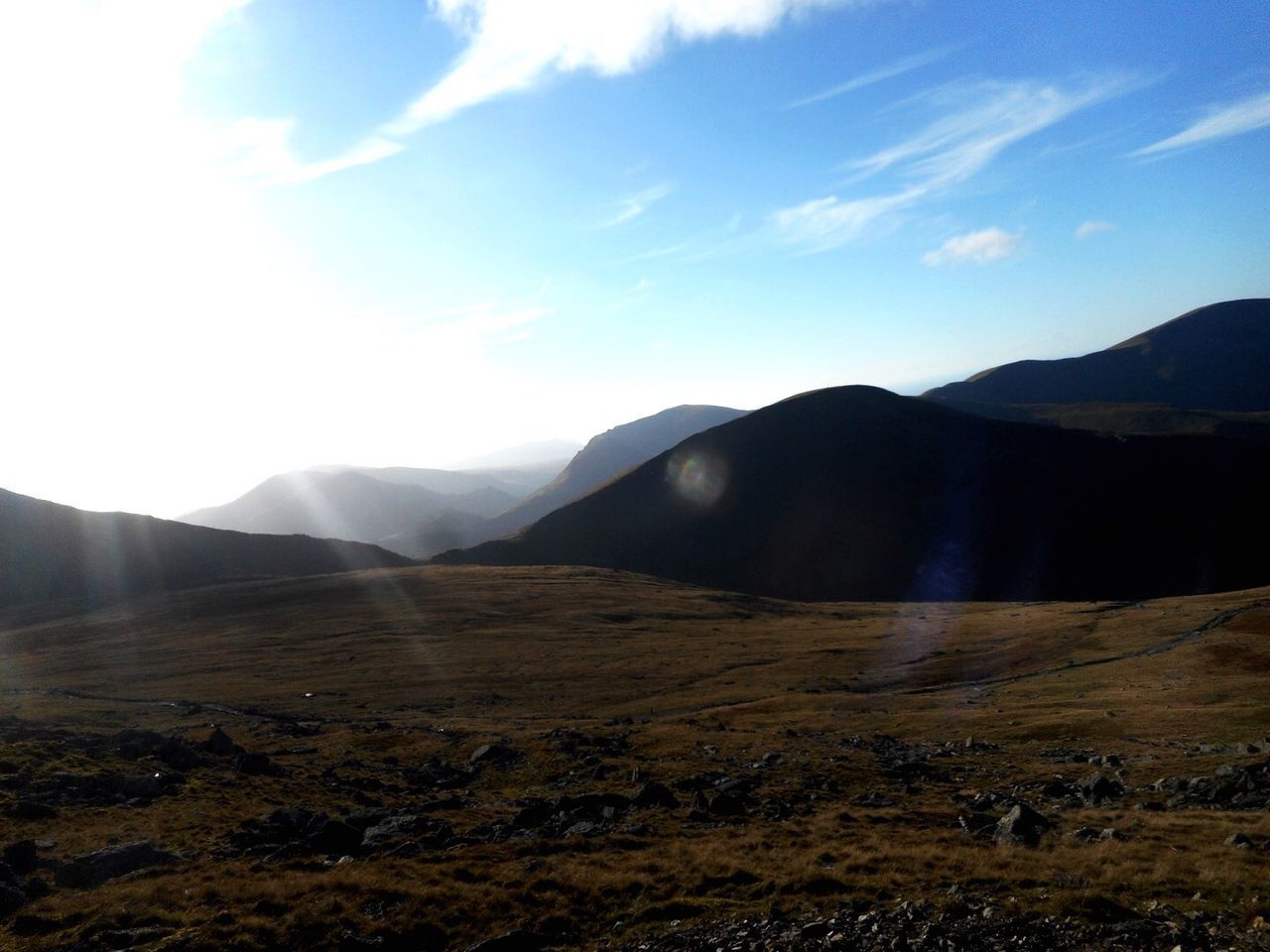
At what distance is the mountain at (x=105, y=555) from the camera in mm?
161500

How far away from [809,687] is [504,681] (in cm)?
3090

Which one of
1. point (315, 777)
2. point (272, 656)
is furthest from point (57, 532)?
point (315, 777)

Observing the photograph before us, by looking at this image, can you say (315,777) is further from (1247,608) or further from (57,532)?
(57,532)

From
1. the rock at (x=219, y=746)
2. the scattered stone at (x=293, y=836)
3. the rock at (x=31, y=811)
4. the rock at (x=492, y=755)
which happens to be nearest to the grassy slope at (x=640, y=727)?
the rock at (x=31, y=811)

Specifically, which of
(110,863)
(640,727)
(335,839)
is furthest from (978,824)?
(640,727)

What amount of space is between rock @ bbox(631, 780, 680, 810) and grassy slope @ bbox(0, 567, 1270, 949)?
6.60 feet

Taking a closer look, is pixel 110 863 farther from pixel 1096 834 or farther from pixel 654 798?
pixel 1096 834

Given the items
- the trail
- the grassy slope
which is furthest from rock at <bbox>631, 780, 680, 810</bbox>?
the trail

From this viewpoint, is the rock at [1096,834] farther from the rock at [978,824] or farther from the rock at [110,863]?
the rock at [110,863]

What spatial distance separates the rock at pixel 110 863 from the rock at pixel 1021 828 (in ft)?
81.0

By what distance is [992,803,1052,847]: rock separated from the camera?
69.7 feet

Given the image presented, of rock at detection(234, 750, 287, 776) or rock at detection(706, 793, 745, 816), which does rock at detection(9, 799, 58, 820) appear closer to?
rock at detection(234, 750, 287, 776)

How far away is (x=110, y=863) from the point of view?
20609 mm

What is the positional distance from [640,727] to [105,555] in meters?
175
